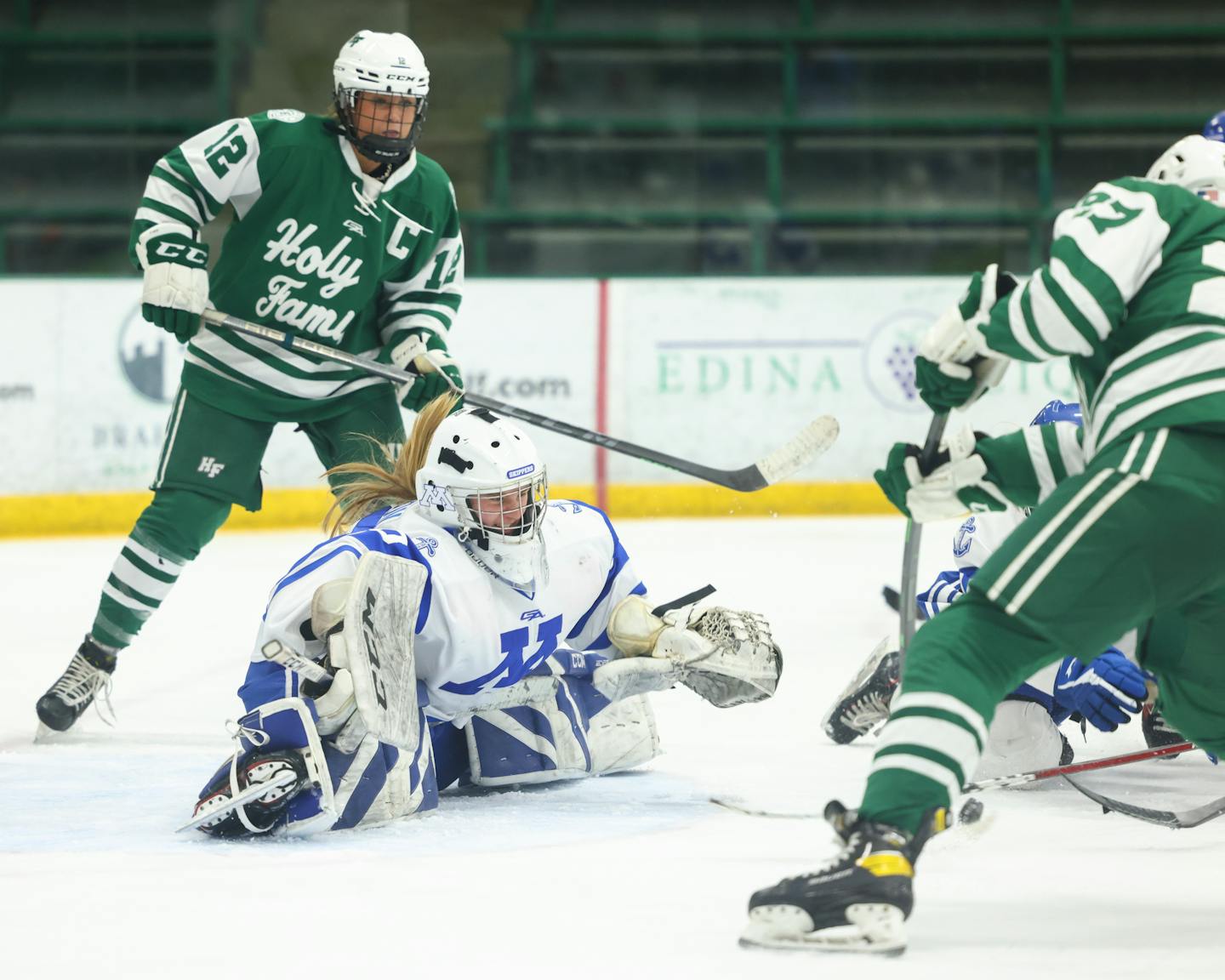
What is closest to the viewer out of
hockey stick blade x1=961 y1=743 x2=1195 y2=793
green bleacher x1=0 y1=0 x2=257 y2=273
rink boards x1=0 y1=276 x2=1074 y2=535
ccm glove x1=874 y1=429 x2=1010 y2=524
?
ccm glove x1=874 y1=429 x2=1010 y2=524

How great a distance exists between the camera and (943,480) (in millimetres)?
2002

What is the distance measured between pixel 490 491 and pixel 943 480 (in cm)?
71

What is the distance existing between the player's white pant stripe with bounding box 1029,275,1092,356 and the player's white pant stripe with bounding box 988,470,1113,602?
14cm

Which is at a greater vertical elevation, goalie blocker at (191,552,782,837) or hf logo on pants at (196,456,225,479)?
hf logo on pants at (196,456,225,479)

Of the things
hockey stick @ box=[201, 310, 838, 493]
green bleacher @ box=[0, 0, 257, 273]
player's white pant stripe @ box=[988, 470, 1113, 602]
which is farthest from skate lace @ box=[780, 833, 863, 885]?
green bleacher @ box=[0, 0, 257, 273]

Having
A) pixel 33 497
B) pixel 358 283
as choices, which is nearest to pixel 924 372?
pixel 358 283

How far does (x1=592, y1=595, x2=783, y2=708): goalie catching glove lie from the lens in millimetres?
2717

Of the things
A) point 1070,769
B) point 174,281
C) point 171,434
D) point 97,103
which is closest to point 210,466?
point 171,434

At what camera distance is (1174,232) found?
1864 mm

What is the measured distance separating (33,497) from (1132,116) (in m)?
5.16

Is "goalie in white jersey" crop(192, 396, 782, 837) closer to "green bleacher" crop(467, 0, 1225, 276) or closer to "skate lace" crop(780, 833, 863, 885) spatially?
"skate lace" crop(780, 833, 863, 885)

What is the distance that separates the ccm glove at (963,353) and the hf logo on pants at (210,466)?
5.76ft

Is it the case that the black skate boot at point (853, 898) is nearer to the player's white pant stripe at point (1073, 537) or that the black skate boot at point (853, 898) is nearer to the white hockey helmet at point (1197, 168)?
the player's white pant stripe at point (1073, 537)

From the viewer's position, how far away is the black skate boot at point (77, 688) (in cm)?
325
